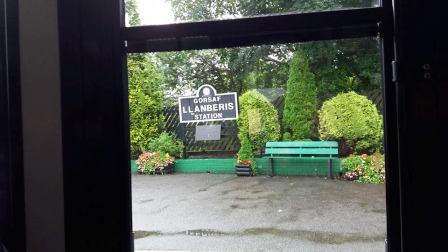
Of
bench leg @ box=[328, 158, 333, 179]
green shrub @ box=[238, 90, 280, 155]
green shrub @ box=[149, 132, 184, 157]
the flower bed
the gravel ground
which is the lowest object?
the gravel ground

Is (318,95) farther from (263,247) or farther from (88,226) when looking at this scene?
(88,226)

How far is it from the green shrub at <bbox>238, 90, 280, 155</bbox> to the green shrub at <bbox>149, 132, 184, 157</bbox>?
26 cm

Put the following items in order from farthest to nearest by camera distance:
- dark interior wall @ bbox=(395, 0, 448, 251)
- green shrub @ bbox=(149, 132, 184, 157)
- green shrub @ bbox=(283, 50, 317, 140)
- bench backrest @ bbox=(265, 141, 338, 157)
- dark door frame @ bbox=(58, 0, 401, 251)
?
bench backrest @ bbox=(265, 141, 338, 157) → green shrub @ bbox=(149, 132, 184, 157) → green shrub @ bbox=(283, 50, 317, 140) → dark door frame @ bbox=(58, 0, 401, 251) → dark interior wall @ bbox=(395, 0, 448, 251)

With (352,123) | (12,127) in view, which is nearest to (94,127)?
(12,127)

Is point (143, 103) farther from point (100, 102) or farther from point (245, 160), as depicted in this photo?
point (245, 160)

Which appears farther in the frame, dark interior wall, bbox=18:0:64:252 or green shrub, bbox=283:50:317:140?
green shrub, bbox=283:50:317:140

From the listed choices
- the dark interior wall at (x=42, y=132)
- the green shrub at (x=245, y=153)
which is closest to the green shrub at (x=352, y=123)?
the green shrub at (x=245, y=153)

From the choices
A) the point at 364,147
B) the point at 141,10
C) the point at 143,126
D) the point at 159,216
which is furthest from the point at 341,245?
the point at 141,10

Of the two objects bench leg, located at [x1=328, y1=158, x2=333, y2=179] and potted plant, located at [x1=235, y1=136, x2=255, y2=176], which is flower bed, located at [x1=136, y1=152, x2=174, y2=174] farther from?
bench leg, located at [x1=328, y1=158, x2=333, y2=179]

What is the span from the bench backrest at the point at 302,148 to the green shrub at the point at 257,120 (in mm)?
46

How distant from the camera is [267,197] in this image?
1.79 meters

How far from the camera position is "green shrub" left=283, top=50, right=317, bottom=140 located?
1.22m

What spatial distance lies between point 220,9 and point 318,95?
0.54 m

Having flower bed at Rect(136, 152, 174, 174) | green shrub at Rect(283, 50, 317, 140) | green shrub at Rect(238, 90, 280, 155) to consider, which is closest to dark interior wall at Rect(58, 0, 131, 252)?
flower bed at Rect(136, 152, 174, 174)
